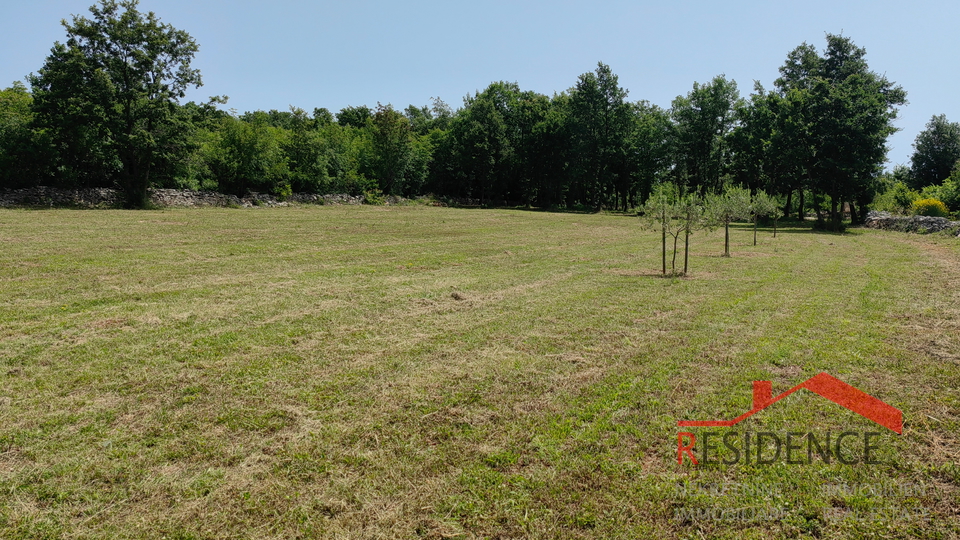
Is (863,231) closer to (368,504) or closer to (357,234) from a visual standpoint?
(357,234)

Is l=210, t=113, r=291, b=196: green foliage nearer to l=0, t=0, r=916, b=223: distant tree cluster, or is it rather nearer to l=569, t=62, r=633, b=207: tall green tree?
l=0, t=0, r=916, b=223: distant tree cluster

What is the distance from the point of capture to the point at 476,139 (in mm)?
54031

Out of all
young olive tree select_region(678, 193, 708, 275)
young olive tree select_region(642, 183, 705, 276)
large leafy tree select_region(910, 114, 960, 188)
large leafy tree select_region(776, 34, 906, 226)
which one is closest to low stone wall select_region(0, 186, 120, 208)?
young olive tree select_region(642, 183, 705, 276)

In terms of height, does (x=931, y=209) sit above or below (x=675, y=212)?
above

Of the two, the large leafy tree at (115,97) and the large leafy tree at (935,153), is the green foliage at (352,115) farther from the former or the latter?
the large leafy tree at (935,153)

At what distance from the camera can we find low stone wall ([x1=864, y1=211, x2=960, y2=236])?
2676 cm

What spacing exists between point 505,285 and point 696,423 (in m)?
7.21

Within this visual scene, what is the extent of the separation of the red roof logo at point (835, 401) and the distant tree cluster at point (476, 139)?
99.2 feet

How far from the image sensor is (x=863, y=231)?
32.0 meters

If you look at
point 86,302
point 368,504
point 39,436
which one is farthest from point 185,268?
point 368,504

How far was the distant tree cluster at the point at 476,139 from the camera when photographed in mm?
29281

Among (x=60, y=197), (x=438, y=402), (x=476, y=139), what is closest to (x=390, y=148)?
(x=476, y=139)

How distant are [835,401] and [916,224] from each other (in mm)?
34903

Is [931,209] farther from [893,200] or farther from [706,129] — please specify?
[706,129]
